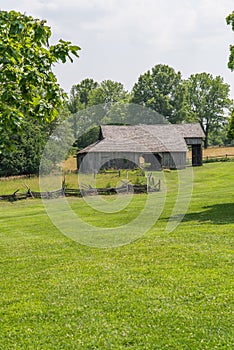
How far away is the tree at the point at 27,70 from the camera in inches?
331

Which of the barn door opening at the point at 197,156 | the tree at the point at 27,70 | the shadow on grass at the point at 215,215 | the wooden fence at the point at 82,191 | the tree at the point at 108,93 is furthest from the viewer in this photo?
the tree at the point at 108,93

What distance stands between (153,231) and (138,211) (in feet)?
30.0

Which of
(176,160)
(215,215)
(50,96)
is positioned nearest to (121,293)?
(50,96)

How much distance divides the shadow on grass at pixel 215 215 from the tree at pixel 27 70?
12.4 m

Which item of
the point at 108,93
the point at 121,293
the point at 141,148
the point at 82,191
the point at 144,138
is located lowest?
the point at 121,293

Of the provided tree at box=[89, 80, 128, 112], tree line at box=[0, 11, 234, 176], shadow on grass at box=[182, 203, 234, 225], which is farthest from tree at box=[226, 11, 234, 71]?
tree at box=[89, 80, 128, 112]

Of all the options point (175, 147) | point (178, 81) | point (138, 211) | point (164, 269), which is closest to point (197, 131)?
point (175, 147)

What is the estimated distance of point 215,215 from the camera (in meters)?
22.8

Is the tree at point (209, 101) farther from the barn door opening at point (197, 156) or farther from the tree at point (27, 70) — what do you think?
the tree at point (27, 70)

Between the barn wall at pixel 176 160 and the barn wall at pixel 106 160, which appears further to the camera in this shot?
the barn wall at pixel 176 160

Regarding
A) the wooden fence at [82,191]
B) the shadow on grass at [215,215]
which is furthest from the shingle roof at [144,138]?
the shadow on grass at [215,215]

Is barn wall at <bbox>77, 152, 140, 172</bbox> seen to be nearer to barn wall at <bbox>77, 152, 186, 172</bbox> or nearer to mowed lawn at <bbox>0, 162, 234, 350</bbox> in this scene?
barn wall at <bbox>77, 152, 186, 172</bbox>

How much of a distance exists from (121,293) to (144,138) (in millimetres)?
53098

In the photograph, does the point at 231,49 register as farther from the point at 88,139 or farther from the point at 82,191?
the point at 88,139
